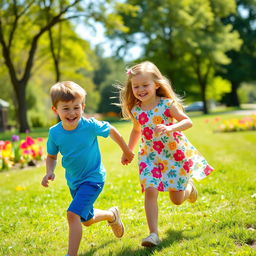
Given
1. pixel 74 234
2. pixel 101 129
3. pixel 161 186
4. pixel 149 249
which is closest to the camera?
pixel 74 234

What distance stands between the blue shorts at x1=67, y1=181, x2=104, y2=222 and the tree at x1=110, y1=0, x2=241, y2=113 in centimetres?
3301

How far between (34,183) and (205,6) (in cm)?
3318

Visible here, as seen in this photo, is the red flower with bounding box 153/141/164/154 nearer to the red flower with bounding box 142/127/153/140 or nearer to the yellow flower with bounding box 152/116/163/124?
the red flower with bounding box 142/127/153/140

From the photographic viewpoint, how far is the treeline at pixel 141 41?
2369 centimetres

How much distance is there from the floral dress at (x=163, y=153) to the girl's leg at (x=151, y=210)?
15 cm

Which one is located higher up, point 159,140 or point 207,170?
point 159,140

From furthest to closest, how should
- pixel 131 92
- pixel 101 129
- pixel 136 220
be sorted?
pixel 136 220 → pixel 131 92 → pixel 101 129

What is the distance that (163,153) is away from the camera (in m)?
3.99

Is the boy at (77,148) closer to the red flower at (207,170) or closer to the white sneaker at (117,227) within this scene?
the white sneaker at (117,227)

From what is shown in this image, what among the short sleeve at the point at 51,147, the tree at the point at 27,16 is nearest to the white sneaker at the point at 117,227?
the short sleeve at the point at 51,147

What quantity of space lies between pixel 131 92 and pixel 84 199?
141cm

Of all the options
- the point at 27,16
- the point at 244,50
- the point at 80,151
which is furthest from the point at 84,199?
the point at 244,50

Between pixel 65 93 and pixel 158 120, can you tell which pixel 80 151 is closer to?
pixel 65 93

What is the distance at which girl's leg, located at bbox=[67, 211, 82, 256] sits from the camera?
126 inches
